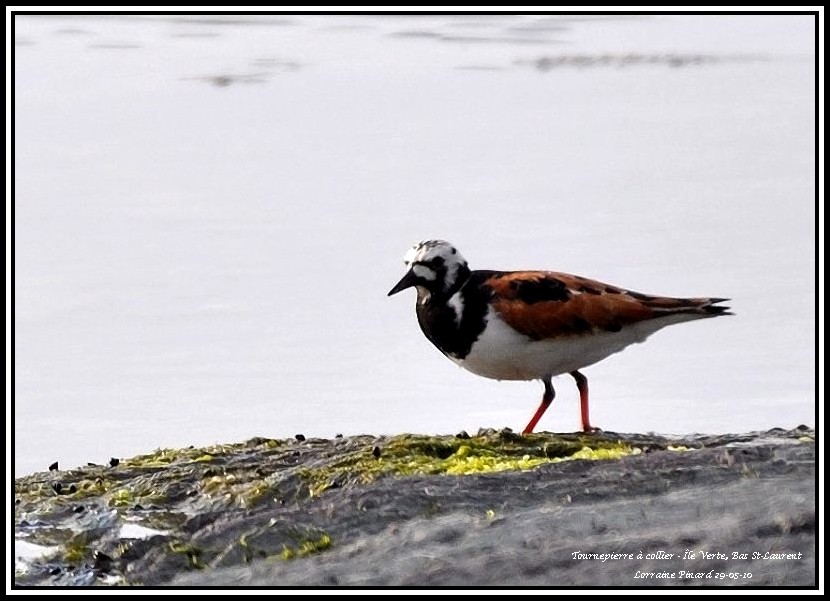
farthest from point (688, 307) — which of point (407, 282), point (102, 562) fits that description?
point (102, 562)

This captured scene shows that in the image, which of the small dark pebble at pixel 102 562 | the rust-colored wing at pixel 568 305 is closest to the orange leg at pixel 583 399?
the rust-colored wing at pixel 568 305

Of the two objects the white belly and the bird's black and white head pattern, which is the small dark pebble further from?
the bird's black and white head pattern

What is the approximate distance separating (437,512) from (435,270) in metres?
2.42

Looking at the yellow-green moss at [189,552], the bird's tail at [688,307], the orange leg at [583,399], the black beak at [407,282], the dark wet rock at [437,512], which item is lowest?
the yellow-green moss at [189,552]

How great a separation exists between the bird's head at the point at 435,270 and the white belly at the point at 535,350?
1.35 ft

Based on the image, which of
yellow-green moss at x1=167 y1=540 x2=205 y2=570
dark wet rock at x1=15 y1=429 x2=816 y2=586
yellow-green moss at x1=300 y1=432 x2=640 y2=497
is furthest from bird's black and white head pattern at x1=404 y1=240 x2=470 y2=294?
yellow-green moss at x1=167 y1=540 x2=205 y2=570

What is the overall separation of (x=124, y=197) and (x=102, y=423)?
11.7 ft

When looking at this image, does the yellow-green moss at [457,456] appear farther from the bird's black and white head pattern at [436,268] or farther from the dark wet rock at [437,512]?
the bird's black and white head pattern at [436,268]

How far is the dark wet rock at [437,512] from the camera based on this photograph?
4.64 meters

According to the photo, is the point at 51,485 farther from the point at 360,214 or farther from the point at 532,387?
the point at 360,214

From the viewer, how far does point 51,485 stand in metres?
6.29

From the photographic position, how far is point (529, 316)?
7.06 metres
